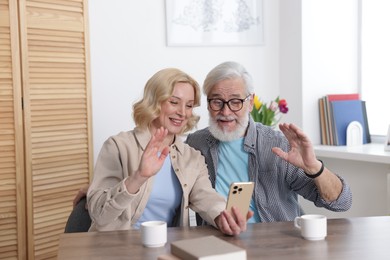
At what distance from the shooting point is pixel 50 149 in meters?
3.27

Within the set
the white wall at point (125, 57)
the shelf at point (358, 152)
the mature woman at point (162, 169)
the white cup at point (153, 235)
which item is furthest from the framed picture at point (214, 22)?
the white cup at point (153, 235)

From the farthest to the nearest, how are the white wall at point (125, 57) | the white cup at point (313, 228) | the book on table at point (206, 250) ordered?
the white wall at point (125, 57)
the white cup at point (313, 228)
the book on table at point (206, 250)

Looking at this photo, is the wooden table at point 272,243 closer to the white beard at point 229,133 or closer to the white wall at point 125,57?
the white beard at point 229,133

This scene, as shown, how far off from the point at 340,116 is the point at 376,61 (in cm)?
51

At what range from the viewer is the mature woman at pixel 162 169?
2.16 meters

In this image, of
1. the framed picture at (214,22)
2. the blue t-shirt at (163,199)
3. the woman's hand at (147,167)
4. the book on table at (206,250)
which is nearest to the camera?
the book on table at (206,250)

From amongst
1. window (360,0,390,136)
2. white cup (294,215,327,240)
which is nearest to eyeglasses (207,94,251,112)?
white cup (294,215,327,240)

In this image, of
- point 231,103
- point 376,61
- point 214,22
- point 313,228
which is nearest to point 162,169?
point 231,103

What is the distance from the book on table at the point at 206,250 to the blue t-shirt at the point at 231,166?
39.7 inches

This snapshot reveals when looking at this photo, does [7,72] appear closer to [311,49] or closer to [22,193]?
[22,193]

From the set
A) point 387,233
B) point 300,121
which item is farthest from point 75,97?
point 387,233

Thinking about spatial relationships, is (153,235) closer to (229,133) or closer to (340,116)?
(229,133)

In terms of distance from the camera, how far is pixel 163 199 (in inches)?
90.4

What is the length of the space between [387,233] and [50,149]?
199 centimetres
